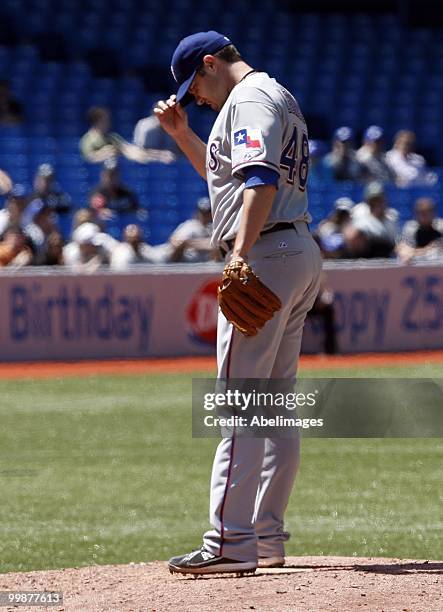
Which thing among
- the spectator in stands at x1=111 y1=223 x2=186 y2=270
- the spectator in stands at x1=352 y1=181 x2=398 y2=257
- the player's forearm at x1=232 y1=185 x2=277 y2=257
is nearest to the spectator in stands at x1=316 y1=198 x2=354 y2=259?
the spectator in stands at x1=352 y1=181 x2=398 y2=257

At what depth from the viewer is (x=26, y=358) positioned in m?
15.6

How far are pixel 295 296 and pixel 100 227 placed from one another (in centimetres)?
1155

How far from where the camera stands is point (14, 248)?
1580 centimetres

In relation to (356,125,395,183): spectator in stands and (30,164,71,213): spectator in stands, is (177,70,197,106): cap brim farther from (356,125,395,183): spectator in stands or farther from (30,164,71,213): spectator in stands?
(356,125,395,183): spectator in stands

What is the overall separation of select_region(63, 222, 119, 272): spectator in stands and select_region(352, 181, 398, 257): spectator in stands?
3327mm

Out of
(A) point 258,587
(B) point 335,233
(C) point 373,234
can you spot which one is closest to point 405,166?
(C) point 373,234

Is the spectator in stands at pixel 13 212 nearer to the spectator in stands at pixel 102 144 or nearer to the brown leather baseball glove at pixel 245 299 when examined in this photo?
the spectator in stands at pixel 102 144

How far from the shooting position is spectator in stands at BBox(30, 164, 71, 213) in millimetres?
17016

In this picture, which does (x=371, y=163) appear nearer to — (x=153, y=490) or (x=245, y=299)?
(x=153, y=490)

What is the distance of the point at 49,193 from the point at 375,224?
13.8 feet

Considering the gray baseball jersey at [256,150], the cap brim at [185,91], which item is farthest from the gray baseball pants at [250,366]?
the cap brim at [185,91]

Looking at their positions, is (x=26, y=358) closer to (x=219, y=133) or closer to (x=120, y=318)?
(x=120, y=318)

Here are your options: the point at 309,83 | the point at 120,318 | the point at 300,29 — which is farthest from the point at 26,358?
the point at 300,29

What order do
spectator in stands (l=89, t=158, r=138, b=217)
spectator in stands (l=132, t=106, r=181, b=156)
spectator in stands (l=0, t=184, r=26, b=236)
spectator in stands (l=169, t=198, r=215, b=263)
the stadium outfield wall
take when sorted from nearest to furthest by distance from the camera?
the stadium outfield wall, spectator in stands (l=0, t=184, r=26, b=236), spectator in stands (l=169, t=198, r=215, b=263), spectator in stands (l=89, t=158, r=138, b=217), spectator in stands (l=132, t=106, r=181, b=156)
